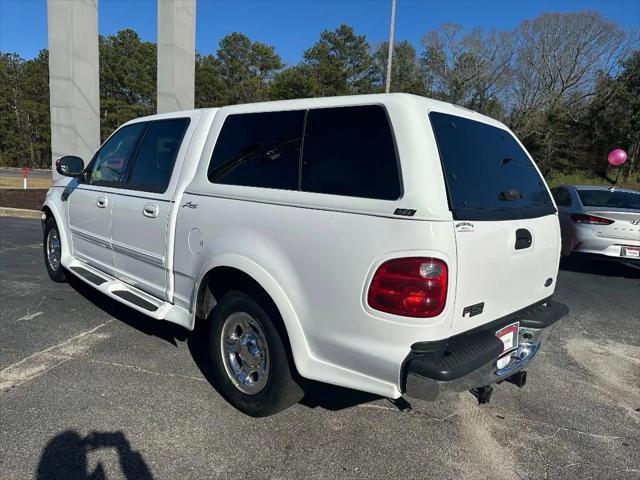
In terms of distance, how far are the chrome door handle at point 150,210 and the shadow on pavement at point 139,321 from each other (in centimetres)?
120

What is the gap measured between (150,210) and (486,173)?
241 centimetres

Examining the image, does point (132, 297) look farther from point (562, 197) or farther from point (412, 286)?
point (562, 197)

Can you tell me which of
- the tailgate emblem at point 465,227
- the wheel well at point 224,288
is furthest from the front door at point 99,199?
the tailgate emblem at point 465,227

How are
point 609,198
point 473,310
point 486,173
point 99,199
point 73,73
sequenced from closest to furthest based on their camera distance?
point 473,310
point 486,173
point 99,199
point 609,198
point 73,73

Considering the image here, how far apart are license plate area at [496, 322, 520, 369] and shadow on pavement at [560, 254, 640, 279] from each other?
5630 millimetres

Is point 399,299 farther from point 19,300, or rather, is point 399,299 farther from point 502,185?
point 19,300

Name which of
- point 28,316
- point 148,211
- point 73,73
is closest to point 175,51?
point 73,73

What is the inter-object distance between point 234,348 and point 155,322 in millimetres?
1874

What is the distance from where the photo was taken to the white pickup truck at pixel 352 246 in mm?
2168

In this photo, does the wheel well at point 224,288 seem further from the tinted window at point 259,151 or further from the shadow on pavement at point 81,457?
the shadow on pavement at point 81,457

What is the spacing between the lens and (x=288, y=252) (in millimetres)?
2488

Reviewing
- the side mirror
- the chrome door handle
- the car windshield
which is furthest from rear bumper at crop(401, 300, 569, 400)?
the car windshield

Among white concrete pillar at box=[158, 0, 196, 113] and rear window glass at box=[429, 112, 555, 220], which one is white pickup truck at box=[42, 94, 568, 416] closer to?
rear window glass at box=[429, 112, 555, 220]

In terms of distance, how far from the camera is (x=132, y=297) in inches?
148
